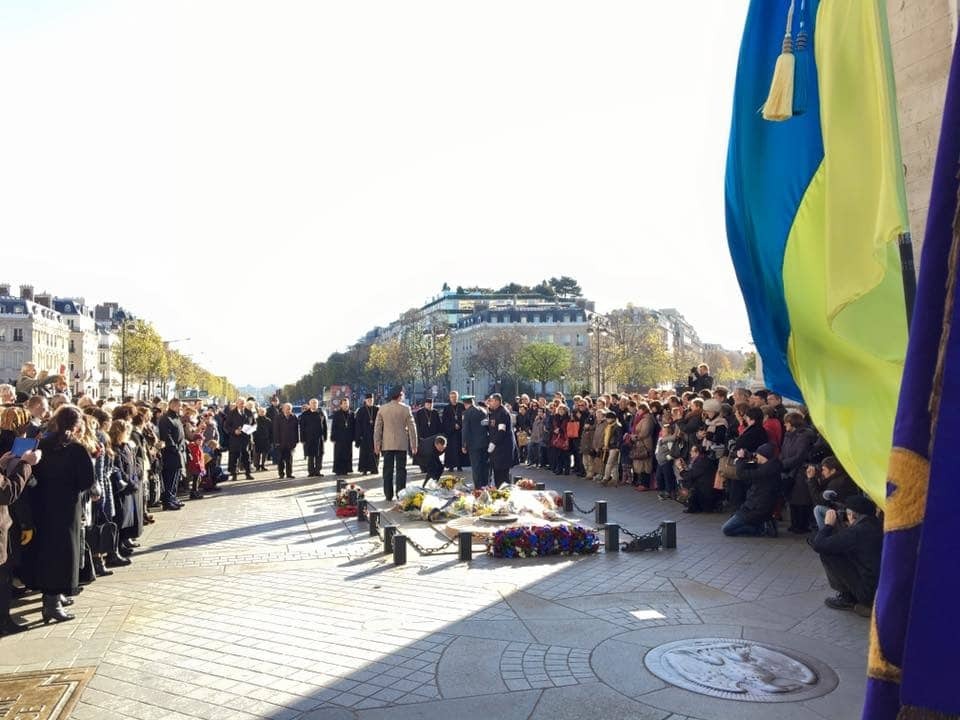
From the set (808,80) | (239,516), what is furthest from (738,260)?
(239,516)

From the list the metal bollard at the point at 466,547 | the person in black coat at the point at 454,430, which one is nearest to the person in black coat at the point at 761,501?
the metal bollard at the point at 466,547

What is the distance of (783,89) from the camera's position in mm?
3566

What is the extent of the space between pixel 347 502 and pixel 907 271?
43.5 feet

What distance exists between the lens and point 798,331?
12.2ft

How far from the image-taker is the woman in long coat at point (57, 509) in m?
7.95

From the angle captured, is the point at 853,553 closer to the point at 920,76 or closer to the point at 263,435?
the point at 920,76

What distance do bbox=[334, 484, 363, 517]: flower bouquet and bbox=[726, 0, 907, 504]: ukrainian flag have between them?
11727 millimetres

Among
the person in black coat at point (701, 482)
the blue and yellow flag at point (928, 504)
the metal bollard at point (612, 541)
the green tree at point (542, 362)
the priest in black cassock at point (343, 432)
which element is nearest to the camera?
the blue and yellow flag at point (928, 504)

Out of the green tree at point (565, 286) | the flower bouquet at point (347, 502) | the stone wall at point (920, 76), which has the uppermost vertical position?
the green tree at point (565, 286)

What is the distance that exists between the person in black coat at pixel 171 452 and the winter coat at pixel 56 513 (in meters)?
8.25

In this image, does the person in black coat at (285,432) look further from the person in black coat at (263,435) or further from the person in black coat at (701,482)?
the person in black coat at (701,482)

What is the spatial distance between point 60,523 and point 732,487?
34.7 feet

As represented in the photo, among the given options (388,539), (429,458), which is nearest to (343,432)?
(429,458)

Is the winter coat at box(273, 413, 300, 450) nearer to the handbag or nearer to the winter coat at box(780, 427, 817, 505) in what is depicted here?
the handbag
